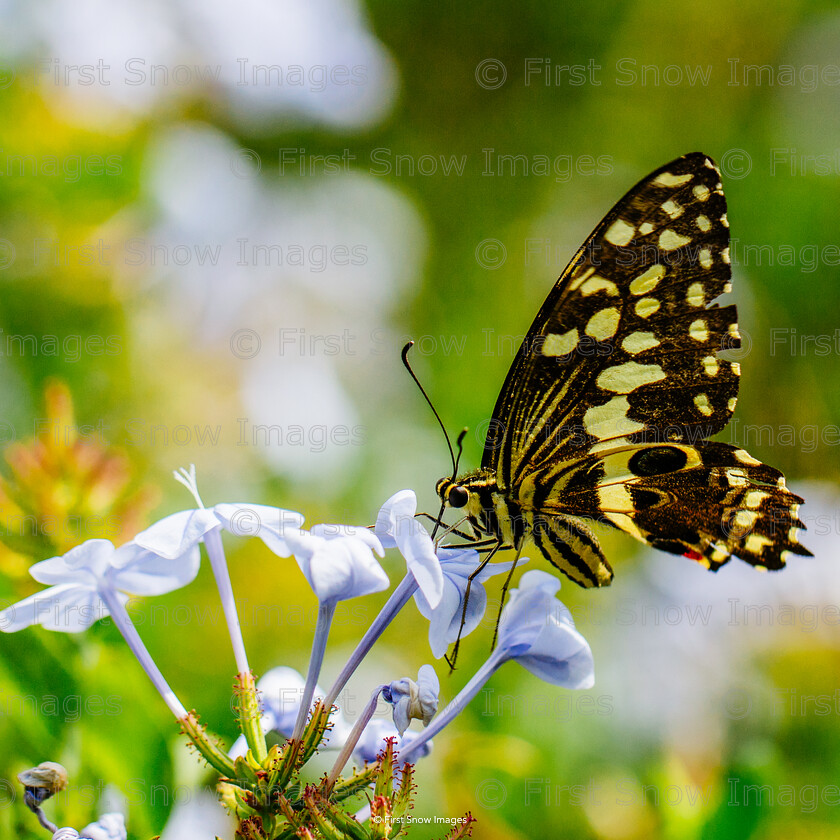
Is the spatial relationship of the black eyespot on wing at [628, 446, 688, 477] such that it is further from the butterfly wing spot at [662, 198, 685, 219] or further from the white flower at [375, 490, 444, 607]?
the white flower at [375, 490, 444, 607]

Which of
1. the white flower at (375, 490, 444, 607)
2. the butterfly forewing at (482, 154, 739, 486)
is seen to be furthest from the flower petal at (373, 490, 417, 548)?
the butterfly forewing at (482, 154, 739, 486)

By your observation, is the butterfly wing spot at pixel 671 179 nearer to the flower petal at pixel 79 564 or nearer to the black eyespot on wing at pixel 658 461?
the black eyespot on wing at pixel 658 461

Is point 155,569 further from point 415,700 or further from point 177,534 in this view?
point 415,700

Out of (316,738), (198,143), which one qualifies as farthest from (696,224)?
(198,143)

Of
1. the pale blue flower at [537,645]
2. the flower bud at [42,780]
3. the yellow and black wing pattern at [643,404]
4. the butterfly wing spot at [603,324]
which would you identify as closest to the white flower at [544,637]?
the pale blue flower at [537,645]

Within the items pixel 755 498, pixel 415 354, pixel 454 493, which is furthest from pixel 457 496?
pixel 415 354
